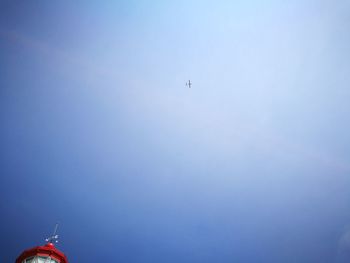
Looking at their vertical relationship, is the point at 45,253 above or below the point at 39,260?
above

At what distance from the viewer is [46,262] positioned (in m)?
27.8

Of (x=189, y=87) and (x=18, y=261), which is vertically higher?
(x=189, y=87)

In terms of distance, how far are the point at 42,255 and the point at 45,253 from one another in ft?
1.36

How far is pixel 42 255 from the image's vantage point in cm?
2775

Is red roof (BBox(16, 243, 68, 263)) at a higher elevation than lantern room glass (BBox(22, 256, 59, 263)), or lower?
higher

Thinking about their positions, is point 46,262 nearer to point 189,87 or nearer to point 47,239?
point 47,239

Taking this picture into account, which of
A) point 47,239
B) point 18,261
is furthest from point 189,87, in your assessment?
point 18,261

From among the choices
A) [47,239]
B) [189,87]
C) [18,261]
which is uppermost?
[189,87]

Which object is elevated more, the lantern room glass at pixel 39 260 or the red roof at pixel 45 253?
the red roof at pixel 45 253

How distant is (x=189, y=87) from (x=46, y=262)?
26191 millimetres

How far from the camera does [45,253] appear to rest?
27750 millimetres

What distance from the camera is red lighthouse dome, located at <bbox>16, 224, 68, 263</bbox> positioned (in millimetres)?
27641

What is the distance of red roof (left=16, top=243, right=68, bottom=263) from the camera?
90.6ft

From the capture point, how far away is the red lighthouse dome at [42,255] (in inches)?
1088
